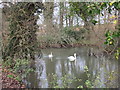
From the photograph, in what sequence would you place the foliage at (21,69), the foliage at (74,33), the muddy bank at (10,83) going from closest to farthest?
the muddy bank at (10,83), the foliage at (21,69), the foliage at (74,33)

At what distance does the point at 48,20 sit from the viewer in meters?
5.62

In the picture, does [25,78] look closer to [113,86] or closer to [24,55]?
[24,55]

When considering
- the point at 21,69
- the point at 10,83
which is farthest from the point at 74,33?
the point at 10,83

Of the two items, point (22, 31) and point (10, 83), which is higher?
point (22, 31)

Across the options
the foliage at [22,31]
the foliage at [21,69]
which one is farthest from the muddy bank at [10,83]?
the foliage at [22,31]

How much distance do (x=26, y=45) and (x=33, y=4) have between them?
3.73 feet

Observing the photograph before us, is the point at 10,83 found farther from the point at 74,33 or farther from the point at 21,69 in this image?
the point at 74,33

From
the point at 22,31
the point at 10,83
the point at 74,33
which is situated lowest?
the point at 10,83

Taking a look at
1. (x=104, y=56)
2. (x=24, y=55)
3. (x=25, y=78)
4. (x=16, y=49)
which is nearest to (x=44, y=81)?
(x=25, y=78)

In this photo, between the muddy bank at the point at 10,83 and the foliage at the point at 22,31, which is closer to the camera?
the muddy bank at the point at 10,83

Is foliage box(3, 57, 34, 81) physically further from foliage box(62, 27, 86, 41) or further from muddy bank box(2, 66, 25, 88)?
foliage box(62, 27, 86, 41)

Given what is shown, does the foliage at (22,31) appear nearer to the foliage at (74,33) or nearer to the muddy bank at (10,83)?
the muddy bank at (10,83)

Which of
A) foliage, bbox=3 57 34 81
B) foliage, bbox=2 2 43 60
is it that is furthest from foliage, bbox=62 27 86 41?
foliage, bbox=3 57 34 81

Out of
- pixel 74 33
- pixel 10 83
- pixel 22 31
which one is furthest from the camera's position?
pixel 74 33
